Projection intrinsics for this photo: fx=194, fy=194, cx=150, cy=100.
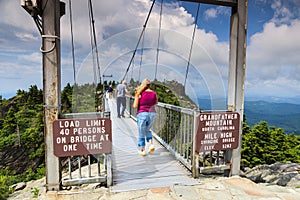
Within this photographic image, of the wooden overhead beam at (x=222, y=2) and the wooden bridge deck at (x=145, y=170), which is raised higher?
the wooden overhead beam at (x=222, y=2)

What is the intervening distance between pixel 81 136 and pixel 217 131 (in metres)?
1.62

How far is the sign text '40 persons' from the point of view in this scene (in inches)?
79.3

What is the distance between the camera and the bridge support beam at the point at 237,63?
2.45 m

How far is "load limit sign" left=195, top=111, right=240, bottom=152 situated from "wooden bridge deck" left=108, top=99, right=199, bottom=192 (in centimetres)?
44

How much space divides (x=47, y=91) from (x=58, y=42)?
53 cm

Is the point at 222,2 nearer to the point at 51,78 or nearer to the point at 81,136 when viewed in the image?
the point at 51,78

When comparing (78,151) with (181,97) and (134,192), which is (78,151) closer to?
(134,192)

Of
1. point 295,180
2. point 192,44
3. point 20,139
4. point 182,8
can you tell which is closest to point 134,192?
point 192,44

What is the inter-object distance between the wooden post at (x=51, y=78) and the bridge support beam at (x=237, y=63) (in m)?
2.08

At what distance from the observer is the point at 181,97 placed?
15.6 feet

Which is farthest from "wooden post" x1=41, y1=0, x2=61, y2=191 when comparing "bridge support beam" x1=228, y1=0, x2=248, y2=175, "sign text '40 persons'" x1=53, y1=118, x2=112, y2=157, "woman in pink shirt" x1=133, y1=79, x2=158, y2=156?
"bridge support beam" x1=228, y1=0, x2=248, y2=175

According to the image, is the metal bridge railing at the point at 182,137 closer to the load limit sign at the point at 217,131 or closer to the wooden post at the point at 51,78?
the load limit sign at the point at 217,131

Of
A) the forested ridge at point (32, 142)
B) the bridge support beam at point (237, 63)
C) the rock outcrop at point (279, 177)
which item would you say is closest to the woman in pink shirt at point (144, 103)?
the bridge support beam at point (237, 63)

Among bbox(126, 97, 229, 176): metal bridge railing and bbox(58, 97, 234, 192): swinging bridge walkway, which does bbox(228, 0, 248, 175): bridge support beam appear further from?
bbox(58, 97, 234, 192): swinging bridge walkway
